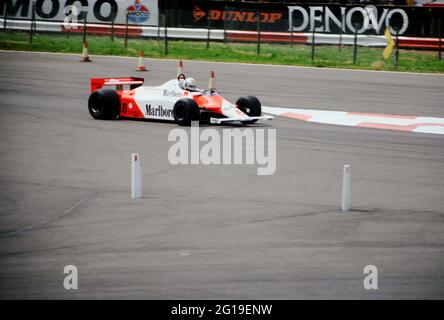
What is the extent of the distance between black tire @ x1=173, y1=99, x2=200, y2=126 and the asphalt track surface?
613 mm

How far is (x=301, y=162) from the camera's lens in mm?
16078

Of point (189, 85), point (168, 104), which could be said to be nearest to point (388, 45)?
point (189, 85)

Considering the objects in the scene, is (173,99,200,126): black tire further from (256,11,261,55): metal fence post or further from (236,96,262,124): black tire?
(256,11,261,55): metal fence post

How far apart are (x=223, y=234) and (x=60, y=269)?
2250 mm

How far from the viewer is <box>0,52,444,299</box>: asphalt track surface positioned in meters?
9.21

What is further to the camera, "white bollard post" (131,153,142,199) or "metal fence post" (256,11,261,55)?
"metal fence post" (256,11,261,55)

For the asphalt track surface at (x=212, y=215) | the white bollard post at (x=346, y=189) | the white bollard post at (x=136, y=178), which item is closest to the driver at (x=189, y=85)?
the asphalt track surface at (x=212, y=215)

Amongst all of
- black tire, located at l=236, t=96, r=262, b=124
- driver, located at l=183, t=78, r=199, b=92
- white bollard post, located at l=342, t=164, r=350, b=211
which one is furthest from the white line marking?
white bollard post, located at l=342, t=164, r=350, b=211

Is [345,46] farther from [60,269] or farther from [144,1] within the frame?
[60,269]

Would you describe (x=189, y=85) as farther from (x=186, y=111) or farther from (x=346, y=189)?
(x=346, y=189)

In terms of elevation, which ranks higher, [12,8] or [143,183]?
[12,8]

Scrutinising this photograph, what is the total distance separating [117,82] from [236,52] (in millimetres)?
16408
